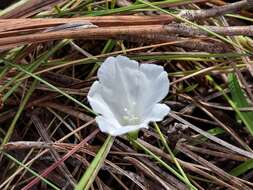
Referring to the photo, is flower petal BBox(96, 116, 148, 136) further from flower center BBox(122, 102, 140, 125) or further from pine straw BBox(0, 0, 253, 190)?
pine straw BBox(0, 0, 253, 190)

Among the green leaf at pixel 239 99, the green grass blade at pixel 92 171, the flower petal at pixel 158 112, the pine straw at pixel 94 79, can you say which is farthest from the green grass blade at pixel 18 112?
the green leaf at pixel 239 99

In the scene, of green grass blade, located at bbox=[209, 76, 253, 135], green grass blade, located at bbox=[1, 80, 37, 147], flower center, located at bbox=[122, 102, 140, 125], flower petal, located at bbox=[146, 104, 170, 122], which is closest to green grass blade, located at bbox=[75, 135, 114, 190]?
flower center, located at bbox=[122, 102, 140, 125]

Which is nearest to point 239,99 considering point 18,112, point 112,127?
point 112,127

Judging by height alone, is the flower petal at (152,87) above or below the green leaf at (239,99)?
above

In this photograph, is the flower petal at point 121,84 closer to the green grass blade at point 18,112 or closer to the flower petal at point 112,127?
the flower petal at point 112,127

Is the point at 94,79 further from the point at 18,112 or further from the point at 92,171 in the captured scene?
the point at 92,171

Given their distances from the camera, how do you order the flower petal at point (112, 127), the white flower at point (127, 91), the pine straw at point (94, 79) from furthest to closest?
the pine straw at point (94, 79) < the white flower at point (127, 91) < the flower petal at point (112, 127)
